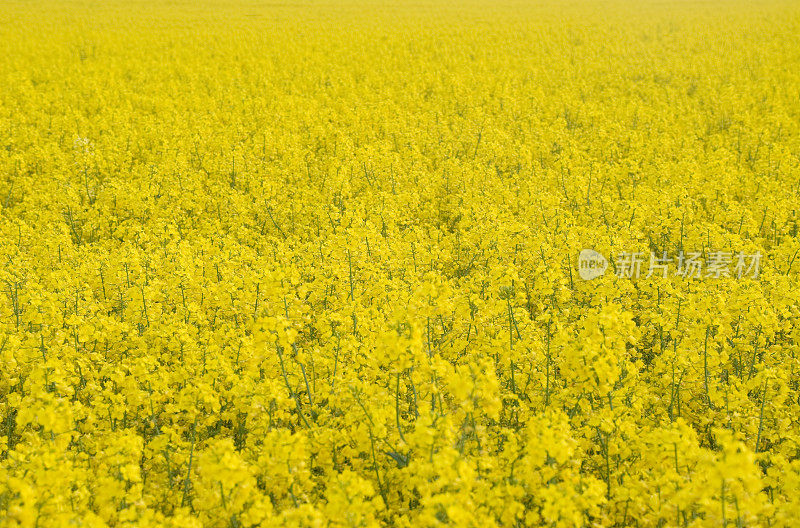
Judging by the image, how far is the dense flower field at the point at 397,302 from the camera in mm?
4449

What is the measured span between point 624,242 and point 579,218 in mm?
1789

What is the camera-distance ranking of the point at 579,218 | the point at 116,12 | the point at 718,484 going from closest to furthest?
the point at 718,484, the point at 579,218, the point at 116,12

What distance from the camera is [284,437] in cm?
438

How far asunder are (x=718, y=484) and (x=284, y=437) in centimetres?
308

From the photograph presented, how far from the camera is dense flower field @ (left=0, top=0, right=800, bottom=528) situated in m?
4.45

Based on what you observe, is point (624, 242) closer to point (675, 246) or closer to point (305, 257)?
point (675, 246)

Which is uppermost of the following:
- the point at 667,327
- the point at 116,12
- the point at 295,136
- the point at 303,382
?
the point at 116,12

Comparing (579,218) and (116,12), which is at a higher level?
(116,12)

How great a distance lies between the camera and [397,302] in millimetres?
7047

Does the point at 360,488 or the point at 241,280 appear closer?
the point at 360,488

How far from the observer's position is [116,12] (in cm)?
3766

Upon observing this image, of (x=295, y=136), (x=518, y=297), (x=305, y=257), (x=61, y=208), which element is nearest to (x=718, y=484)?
(x=518, y=297)

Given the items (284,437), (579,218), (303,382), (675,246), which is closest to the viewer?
(284,437)

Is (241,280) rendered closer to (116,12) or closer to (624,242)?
(624,242)
